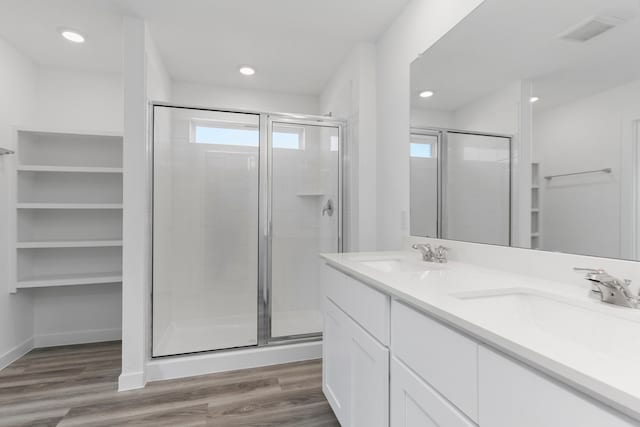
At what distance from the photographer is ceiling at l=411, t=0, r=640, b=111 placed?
0.95 meters

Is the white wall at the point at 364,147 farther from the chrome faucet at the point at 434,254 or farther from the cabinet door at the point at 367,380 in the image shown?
the cabinet door at the point at 367,380

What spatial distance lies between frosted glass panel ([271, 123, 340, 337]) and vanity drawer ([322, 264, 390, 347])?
97cm

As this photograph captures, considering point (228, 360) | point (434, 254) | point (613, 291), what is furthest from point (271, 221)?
point (613, 291)

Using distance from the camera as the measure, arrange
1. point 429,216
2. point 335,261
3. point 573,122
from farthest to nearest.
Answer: point 429,216, point 335,261, point 573,122

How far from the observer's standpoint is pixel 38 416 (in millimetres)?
1673

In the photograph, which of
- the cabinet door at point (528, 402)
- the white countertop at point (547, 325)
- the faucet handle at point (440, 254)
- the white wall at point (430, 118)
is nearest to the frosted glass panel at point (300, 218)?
the white wall at point (430, 118)

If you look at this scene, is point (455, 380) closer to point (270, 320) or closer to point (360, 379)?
point (360, 379)

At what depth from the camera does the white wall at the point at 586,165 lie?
0.96 metres

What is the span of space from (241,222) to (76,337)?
5.97 ft

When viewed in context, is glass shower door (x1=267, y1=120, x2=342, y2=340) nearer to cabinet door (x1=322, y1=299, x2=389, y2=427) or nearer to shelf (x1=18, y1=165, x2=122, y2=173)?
cabinet door (x1=322, y1=299, x2=389, y2=427)

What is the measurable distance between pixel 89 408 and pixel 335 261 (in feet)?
5.46

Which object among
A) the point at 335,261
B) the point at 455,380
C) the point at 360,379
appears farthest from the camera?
the point at 335,261

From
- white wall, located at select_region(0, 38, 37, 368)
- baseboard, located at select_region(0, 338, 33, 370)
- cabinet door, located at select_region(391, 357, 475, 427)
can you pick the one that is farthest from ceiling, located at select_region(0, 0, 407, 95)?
baseboard, located at select_region(0, 338, 33, 370)

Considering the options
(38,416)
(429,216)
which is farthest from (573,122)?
(38,416)
